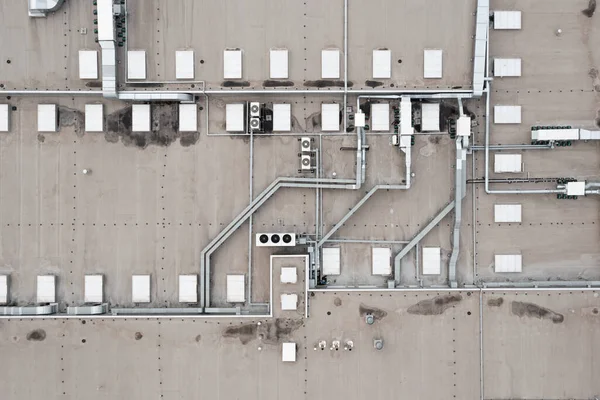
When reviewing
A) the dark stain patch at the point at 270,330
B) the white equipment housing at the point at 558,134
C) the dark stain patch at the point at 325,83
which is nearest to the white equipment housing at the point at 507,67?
the white equipment housing at the point at 558,134

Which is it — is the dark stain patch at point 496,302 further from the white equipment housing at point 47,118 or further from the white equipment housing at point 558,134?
the white equipment housing at point 47,118

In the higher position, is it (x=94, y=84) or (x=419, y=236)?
(x=94, y=84)

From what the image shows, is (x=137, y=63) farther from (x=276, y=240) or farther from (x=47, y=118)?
(x=276, y=240)

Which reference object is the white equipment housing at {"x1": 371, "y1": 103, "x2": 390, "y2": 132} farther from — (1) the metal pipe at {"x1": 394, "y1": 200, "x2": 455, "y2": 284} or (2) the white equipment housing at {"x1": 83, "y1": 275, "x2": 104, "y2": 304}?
(2) the white equipment housing at {"x1": 83, "y1": 275, "x2": 104, "y2": 304}

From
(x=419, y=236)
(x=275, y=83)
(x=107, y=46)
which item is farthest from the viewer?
(x=419, y=236)

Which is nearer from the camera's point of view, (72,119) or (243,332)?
(243,332)

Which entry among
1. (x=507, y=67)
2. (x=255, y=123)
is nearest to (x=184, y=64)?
(x=255, y=123)

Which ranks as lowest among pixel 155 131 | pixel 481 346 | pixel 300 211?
pixel 481 346

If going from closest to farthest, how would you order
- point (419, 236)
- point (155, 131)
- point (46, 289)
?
point (419, 236) → point (46, 289) → point (155, 131)
